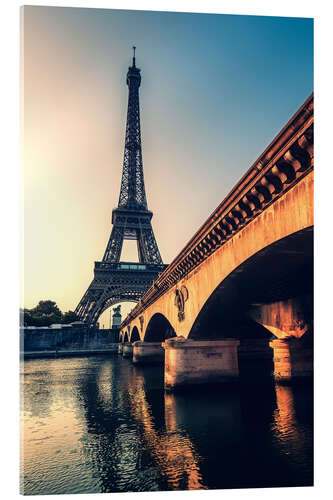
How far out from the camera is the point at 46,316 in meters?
95.7

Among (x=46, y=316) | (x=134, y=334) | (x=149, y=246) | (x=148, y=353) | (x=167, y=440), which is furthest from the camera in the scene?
(x=46, y=316)

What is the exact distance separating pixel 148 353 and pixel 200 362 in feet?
74.4

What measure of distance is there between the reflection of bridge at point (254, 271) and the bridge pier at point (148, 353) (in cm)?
1448

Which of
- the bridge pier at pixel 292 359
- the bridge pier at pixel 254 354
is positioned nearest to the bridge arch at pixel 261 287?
the bridge pier at pixel 292 359

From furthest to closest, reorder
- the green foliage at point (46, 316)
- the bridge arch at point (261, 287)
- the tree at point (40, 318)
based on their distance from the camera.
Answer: the green foliage at point (46, 316), the tree at point (40, 318), the bridge arch at point (261, 287)

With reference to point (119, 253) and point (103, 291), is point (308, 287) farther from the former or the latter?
point (119, 253)

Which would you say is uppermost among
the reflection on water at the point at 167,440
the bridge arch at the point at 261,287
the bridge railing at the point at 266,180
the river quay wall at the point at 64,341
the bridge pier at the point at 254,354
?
the bridge railing at the point at 266,180

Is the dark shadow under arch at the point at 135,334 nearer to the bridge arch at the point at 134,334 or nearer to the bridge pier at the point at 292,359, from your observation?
the bridge arch at the point at 134,334

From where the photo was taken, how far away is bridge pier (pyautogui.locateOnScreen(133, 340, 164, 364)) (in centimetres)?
4228

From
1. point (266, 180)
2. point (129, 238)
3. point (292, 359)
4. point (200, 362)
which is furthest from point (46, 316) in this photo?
point (266, 180)

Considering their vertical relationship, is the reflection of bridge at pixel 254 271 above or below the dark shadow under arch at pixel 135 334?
above

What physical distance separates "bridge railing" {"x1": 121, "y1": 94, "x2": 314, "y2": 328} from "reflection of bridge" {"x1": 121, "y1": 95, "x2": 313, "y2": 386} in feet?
0.07

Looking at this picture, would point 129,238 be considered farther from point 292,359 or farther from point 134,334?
point 292,359

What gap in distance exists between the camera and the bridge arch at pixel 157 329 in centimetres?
3837
